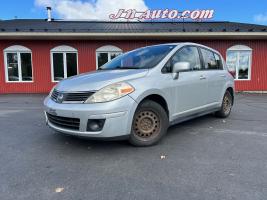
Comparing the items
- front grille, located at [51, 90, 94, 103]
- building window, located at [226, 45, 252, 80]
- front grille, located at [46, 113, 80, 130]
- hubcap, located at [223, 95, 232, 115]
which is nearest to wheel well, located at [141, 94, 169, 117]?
front grille, located at [51, 90, 94, 103]

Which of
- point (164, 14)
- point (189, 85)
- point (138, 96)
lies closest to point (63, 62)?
point (164, 14)

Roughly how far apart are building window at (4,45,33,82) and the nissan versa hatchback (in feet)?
38.8

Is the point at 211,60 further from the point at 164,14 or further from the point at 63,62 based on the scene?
the point at 164,14

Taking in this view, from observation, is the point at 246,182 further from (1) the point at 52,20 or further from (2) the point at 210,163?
(1) the point at 52,20

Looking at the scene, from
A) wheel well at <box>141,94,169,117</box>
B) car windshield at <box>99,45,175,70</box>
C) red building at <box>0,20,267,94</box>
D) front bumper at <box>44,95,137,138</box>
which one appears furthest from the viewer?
red building at <box>0,20,267,94</box>

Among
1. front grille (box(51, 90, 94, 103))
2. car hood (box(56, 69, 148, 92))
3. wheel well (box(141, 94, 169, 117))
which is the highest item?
car hood (box(56, 69, 148, 92))

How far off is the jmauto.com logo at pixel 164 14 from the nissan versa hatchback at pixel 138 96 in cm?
1379

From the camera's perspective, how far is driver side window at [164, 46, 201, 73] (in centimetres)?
470

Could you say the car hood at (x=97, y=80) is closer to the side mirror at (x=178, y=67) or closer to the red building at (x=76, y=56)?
the side mirror at (x=178, y=67)

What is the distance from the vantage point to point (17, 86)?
15.7 m

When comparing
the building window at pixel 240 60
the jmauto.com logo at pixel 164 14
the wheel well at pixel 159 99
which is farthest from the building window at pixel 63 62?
the wheel well at pixel 159 99

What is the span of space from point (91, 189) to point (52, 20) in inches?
754

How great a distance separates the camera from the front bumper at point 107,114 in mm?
3727

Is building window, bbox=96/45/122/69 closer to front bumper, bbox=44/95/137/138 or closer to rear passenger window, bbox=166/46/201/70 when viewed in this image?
rear passenger window, bbox=166/46/201/70
